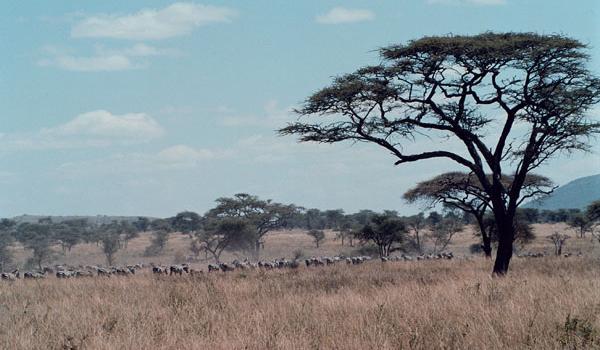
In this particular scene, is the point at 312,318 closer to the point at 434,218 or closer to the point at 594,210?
the point at 594,210

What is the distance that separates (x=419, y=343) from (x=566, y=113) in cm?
1308

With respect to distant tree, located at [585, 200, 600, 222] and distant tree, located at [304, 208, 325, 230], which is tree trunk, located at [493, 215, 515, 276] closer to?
distant tree, located at [585, 200, 600, 222]

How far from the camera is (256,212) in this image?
5297cm

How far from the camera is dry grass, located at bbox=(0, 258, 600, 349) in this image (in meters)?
8.03

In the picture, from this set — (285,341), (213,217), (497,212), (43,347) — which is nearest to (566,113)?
(497,212)

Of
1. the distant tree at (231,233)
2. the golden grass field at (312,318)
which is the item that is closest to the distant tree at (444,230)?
the distant tree at (231,233)

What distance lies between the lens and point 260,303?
479 inches

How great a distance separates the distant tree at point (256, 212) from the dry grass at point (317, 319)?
121ft

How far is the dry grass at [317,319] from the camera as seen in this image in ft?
26.3

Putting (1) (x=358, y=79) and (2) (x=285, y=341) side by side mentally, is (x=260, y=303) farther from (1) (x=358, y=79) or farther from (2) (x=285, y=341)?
(1) (x=358, y=79)

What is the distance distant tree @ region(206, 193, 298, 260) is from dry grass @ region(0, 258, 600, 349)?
37015 mm

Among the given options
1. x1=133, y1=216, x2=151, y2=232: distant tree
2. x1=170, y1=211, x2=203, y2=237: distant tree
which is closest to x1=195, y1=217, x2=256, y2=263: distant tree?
x1=170, y1=211, x2=203, y2=237: distant tree

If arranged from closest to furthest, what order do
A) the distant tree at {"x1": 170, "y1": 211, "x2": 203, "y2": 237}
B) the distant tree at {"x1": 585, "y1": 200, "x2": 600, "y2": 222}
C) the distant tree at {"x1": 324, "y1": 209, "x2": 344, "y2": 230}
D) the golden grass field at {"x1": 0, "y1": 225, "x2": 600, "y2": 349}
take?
the golden grass field at {"x1": 0, "y1": 225, "x2": 600, "y2": 349}
the distant tree at {"x1": 585, "y1": 200, "x2": 600, "y2": 222}
the distant tree at {"x1": 170, "y1": 211, "x2": 203, "y2": 237}
the distant tree at {"x1": 324, "y1": 209, "x2": 344, "y2": 230}

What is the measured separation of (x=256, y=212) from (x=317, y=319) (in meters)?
43.3
